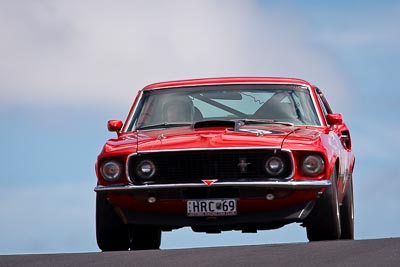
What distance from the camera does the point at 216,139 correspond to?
10977 mm

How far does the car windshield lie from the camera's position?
40.3 feet

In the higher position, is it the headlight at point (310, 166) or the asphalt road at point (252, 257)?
the headlight at point (310, 166)

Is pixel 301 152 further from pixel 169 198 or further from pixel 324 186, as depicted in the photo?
pixel 169 198

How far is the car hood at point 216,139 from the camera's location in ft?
35.6

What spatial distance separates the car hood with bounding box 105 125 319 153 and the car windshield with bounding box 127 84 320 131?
0.61 meters

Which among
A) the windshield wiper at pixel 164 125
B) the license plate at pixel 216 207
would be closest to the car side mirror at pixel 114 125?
the windshield wiper at pixel 164 125

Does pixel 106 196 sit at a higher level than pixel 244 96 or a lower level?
lower

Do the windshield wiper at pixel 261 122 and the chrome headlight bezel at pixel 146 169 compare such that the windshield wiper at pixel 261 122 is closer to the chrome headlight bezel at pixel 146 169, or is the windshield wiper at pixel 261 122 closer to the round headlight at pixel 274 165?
the round headlight at pixel 274 165

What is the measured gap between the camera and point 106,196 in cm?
1103

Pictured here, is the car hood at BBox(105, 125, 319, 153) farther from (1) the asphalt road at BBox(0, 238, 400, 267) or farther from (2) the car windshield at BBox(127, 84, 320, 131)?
(1) the asphalt road at BBox(0, 238, 400, 267)

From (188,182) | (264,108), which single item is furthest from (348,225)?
(188,182)

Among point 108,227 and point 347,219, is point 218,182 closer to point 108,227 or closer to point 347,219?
point 108,227

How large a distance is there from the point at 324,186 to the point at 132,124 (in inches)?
105

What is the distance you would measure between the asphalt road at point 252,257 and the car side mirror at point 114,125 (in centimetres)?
296
